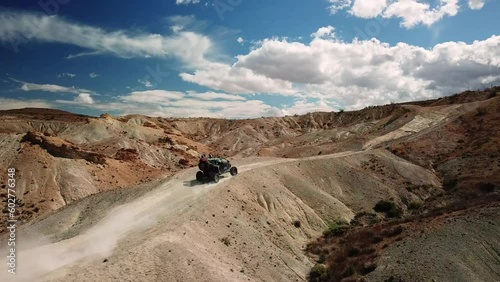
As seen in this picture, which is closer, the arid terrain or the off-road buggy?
the arid terrain

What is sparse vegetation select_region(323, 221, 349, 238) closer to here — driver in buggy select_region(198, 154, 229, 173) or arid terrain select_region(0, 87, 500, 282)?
arid terrain select_region(0, 87, 500, 282)

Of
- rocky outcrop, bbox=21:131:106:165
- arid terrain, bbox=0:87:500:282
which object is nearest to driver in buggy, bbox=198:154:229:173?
arid terrain, bbox=0:87:500:282

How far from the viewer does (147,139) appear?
→ 96.4 metres

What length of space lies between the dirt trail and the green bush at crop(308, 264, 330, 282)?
10130mm

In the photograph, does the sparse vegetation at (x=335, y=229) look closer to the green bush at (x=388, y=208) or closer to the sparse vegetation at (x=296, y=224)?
the sparse vegetation at (x=296, y=224)

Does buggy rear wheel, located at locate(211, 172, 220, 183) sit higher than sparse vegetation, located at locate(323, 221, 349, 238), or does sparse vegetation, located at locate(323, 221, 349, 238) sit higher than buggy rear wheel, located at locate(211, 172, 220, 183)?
buggy rear wheel, located at locate(211, 172, 220, 183)

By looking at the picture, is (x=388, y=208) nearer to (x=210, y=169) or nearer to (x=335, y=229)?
(x=335, y=229)

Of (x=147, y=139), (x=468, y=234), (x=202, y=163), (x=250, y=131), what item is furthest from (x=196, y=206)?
(x=250, y=131)

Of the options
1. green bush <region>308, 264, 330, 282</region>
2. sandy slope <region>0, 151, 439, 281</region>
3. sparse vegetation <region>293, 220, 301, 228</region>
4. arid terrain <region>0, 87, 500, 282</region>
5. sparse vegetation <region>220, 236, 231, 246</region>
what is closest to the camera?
sandy slope <region>0, 151, 439, 281</region>

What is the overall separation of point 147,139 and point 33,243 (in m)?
68.6

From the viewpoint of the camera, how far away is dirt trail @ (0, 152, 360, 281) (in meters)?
21.5

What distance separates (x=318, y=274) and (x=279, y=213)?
26.9 feet

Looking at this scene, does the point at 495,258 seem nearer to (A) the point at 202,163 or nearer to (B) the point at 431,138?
(A) the point at 202,163

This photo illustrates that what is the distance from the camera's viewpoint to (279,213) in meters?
34.1
